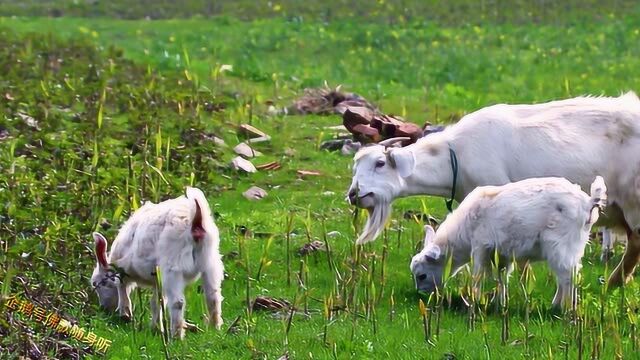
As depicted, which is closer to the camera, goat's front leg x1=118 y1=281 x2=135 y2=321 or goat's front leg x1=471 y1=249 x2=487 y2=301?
goat's front leg x1=118 y1=281 x2=135 y2=321

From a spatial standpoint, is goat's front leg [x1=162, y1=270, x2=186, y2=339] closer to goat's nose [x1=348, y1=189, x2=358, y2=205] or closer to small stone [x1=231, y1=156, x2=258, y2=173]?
goat's nose [x1=348, y1=189, x2=358, y2=205]

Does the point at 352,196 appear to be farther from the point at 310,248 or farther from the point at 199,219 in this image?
the point at 199,219

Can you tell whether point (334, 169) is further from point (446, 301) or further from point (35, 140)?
point (446, 301)

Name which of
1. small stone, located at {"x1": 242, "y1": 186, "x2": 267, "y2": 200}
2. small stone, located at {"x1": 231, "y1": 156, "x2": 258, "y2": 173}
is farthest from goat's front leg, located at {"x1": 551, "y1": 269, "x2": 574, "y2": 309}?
small stone, located at {"x1": 231, "y1": 156, "x2": 258, "y2": 173}

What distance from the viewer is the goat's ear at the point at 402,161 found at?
37.1ft

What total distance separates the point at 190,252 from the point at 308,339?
38.0 inches

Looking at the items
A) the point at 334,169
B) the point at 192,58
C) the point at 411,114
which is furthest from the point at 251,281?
the point at 192,58

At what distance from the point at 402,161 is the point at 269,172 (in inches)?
169

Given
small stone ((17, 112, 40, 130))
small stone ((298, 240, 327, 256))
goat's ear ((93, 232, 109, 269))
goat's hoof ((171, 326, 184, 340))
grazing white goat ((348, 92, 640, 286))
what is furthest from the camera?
small stone ((17, 112, 40, 130))

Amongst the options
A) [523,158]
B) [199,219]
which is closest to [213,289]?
[199,219]

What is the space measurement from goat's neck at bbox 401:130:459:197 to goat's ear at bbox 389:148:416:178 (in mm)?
115

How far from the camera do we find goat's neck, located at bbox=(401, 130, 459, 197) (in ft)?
37.4

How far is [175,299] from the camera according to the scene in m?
Result: 8.91

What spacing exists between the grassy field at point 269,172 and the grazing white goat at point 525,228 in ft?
1.02
